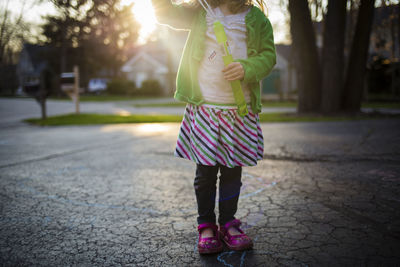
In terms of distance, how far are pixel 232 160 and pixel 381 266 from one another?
949 millimetres

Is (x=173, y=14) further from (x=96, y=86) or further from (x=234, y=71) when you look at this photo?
(x=96, y=86)

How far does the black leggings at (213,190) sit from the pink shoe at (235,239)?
4cm

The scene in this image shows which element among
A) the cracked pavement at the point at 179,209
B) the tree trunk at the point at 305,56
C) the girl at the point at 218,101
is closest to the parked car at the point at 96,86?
the tree trunk at the point at 305,56

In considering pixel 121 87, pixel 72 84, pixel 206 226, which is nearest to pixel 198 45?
pixel 206 226

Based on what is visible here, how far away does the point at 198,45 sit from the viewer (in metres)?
2.01

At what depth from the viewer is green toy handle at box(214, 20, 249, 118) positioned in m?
1.80

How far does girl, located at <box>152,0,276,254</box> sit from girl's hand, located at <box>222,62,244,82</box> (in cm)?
13

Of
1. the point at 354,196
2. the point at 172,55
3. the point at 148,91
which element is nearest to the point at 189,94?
the point at 354,196

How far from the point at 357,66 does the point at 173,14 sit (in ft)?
30.3

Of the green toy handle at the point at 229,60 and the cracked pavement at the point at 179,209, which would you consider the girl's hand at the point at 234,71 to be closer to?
the green toy handle at the point at 229,60

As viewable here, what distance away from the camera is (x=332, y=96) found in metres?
9.62

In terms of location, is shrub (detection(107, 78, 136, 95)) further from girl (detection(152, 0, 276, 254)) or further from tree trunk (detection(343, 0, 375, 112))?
girl (detection(152, 0, 276, 254))

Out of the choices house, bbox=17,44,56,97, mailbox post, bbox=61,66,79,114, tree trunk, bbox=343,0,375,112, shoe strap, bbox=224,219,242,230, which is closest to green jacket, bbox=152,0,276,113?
shoe strap, bbox=224,219,242,230

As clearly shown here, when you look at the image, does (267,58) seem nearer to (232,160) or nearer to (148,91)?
(232,160)
